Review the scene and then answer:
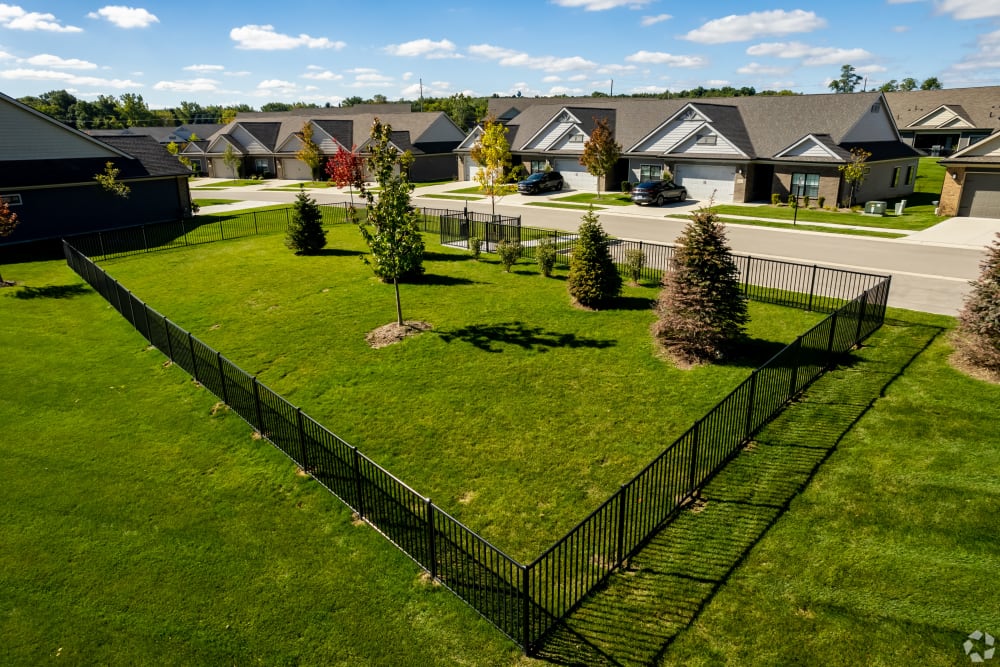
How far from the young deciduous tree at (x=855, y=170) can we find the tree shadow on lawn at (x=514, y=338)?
87.2ft

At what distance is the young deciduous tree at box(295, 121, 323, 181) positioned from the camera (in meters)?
58.1

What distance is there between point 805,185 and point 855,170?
3.74 meters

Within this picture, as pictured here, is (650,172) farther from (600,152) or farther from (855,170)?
(855,170)

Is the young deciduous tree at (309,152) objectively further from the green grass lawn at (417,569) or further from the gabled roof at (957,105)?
the gabled roof at (957,105)

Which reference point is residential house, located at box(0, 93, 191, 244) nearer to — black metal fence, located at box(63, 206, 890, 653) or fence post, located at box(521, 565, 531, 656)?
black metal fence, located at box(63, 206, 890, 653)

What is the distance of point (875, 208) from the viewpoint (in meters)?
35.0

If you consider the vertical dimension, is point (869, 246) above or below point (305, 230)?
below

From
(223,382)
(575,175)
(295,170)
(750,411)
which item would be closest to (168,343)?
(223,382)

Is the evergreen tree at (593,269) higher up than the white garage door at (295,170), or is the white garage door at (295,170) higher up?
the white garage door at (295,170)

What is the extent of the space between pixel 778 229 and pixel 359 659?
30723 millimetres

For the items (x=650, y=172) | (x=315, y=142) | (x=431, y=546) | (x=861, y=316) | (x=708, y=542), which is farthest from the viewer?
(x=315, y=142)

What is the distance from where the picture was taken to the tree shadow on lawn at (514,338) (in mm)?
16453

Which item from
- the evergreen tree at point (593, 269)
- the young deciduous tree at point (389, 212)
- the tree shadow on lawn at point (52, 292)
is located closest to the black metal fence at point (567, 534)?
the young deciduous tree at point (389, 212)

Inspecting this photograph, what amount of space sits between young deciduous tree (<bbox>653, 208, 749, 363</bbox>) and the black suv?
32.4 metres
